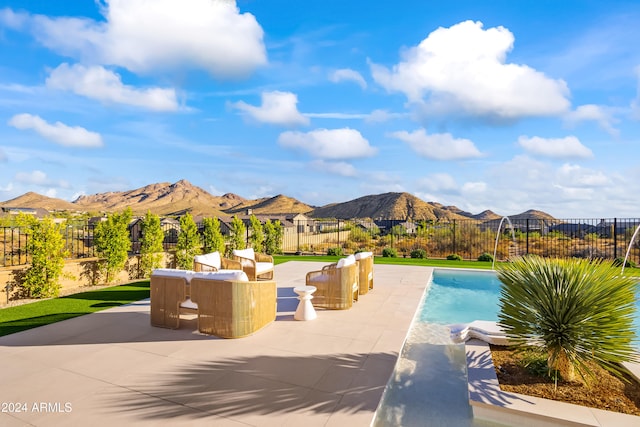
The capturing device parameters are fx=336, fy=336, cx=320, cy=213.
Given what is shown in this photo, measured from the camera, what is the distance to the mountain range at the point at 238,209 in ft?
193

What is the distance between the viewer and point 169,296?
481 cm

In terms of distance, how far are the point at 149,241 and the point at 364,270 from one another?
18.9 ft

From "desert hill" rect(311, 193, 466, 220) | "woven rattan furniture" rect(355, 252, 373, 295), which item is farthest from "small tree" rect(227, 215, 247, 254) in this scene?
"desert hill" rect(311, 193, 466, 220)

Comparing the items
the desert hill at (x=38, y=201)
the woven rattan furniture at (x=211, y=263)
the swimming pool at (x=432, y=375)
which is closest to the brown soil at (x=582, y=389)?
the swimming pool at (x=432, y=375)

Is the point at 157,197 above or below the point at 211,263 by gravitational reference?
above

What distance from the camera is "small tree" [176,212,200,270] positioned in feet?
31.7

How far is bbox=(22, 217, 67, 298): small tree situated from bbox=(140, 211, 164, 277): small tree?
208 cm

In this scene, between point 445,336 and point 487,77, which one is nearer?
point 445,336

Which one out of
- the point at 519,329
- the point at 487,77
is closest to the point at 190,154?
the point at 487,77

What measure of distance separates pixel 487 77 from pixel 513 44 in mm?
1011

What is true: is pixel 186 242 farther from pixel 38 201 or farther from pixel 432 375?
pixel 38 201

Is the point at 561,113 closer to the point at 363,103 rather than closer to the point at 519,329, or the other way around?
the point at 363,103

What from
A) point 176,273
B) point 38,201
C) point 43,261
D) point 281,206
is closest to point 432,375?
point 176,273

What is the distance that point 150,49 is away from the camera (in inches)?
347
